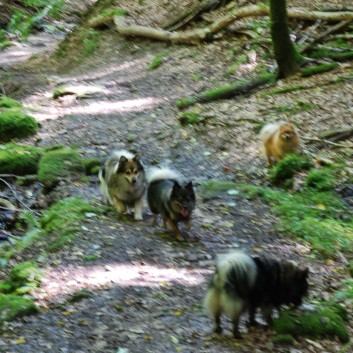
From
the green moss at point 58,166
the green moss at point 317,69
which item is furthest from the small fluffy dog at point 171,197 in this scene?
the green moss at point 317,69

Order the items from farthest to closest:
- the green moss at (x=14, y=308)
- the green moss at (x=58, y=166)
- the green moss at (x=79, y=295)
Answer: the green moss at (x=58, y=166) < the green moss at (x=79, y=295) < the green moss at (x=14, y=308)

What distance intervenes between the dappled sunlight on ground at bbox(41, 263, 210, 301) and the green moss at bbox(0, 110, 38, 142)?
6.94m

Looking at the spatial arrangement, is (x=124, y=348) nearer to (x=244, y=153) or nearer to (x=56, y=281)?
(x=56, y=281)

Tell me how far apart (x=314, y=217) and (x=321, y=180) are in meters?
1.31

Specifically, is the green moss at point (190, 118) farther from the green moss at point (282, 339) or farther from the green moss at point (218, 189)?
the green moss at point (282, 339)

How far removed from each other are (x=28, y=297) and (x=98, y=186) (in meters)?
4.28

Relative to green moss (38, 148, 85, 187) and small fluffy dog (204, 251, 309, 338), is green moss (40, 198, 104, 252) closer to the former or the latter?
green moss (38, 148, 85, 187)

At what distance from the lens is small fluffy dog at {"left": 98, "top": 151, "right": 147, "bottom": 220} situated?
28.4 ft

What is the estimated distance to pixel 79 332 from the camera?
5.92 metres

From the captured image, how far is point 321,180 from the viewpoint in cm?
1024

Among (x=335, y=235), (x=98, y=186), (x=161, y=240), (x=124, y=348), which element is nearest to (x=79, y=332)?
(x=124, y=348)

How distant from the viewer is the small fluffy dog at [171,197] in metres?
7.83

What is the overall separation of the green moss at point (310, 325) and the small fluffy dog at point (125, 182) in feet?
10.7

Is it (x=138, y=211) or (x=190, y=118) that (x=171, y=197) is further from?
(x=190, y=118)
